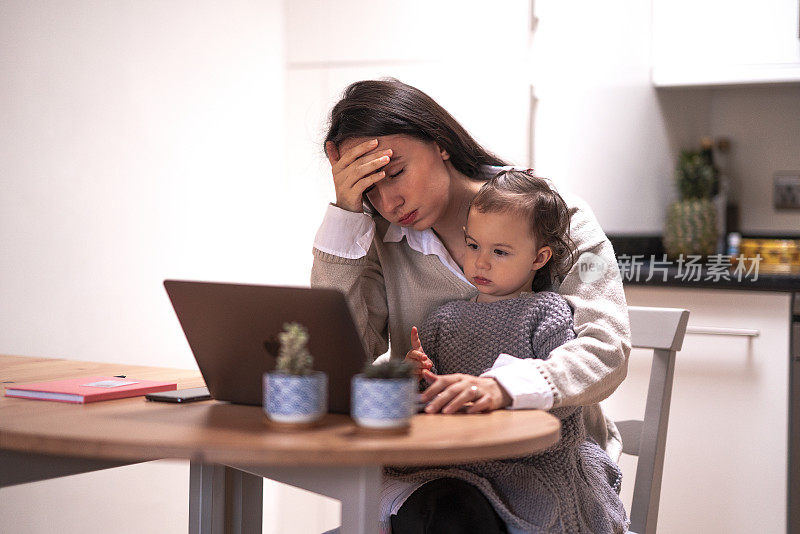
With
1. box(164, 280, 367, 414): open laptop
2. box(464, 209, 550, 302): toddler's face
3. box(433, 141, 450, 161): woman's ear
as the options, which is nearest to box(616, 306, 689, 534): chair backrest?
box(464, 209, 550, 302): toddler's face

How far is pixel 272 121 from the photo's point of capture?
8.79 ft

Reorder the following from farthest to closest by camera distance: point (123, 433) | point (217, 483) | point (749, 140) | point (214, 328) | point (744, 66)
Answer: point (749, 140)
point (744, 66)
point (217, 483)
point (214, 328)
point (123, 433)

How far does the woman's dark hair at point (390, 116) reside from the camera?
1.37 m

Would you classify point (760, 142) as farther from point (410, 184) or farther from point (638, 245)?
point (410, 184)

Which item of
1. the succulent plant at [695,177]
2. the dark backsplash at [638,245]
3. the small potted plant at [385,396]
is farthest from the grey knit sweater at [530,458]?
the succulent plant at [695,177]

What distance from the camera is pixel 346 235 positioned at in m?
1.39

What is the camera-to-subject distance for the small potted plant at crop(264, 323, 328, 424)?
878 mm

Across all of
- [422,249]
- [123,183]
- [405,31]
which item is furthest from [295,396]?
[405,31]

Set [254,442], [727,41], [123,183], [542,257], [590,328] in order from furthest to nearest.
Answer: [727,41], [123,183], [542,257], [590,328], [254,442]

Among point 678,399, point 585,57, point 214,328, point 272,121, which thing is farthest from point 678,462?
point 214,328

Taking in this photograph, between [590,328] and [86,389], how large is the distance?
2.17ft

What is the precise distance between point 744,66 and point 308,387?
8.08 ft

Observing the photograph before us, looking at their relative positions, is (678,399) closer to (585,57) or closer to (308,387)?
(585,57)

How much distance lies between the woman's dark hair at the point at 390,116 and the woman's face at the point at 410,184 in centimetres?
1
